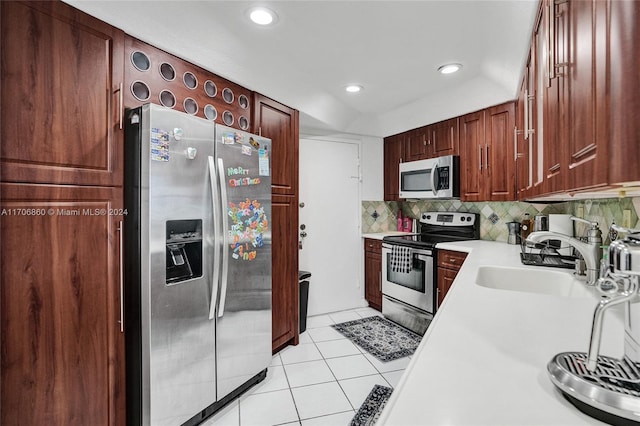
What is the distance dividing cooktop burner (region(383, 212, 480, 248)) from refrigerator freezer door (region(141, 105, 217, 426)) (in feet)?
7.20

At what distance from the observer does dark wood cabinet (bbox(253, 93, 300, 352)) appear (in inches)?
105

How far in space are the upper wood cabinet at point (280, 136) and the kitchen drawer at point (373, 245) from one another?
1419mm

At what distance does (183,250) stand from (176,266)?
0.09 m

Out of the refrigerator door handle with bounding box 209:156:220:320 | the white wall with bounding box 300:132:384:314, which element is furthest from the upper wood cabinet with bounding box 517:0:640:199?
the white wall with bounding box 300:132:384:314

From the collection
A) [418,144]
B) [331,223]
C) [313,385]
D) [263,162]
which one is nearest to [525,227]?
[418,144]

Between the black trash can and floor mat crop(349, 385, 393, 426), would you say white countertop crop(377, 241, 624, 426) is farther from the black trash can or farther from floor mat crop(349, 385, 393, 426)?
the black trash can

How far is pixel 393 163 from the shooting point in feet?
13.4

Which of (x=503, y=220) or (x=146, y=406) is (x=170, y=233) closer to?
(x=146, y=406)

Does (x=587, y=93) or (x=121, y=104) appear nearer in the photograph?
(x=587, y=93)

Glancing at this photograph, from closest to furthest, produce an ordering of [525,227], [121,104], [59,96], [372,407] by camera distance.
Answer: [59,96] → [121,104] → [372,407] → [525,227]

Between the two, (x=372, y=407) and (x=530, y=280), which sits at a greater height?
(x=530, y=280)

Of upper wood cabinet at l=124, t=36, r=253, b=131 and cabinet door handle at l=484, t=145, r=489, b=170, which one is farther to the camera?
cabinet door handle at l=484, t=145, r=489, b=170

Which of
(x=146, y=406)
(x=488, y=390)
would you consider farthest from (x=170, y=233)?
(x=488, y=390)

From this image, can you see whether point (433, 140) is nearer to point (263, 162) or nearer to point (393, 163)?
point (393, 163)
